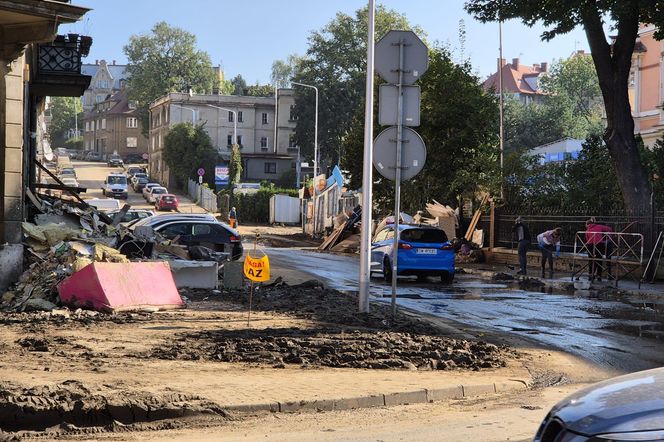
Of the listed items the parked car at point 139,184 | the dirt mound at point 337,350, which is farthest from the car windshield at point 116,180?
the dirt mound at point 337,350

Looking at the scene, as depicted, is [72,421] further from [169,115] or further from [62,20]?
[169,115]

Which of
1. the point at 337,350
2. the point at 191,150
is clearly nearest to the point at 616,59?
the point at 337,350

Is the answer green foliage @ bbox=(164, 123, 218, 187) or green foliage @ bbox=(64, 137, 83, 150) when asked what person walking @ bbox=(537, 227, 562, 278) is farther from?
green foliage @ bbox=(64, 137, 83, 150)

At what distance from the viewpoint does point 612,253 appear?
26.5m

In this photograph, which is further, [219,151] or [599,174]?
[219,151]

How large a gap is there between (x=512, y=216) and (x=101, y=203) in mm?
28998

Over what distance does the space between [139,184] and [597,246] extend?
242 ft

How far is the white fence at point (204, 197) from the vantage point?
80.9 meters

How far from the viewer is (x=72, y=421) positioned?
23.3ft

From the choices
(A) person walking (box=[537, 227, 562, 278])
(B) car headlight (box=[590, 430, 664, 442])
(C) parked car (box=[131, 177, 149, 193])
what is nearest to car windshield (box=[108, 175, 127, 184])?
(C) parked car (box=[131, 177, 149, 193])

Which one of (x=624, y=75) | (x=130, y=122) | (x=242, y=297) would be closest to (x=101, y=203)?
(x=624, y=75)

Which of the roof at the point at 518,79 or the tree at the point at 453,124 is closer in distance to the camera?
the tree at the point at 453,124

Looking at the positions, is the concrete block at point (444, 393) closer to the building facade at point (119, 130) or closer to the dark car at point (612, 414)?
the dark car at point (612, 414)

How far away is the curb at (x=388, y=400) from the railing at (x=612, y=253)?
16.8 meters
